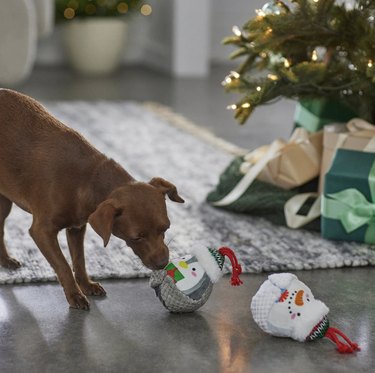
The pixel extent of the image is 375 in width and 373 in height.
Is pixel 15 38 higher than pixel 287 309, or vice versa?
pixel 15 38

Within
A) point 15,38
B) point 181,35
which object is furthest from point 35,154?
point 181,35

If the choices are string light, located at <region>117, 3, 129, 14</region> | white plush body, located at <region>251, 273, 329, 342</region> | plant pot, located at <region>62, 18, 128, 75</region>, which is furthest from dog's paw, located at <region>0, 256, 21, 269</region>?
string light, located at <region>117, 3, 129, 14</region>

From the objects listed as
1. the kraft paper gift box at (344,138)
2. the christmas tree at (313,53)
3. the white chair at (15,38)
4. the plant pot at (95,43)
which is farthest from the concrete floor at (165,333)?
the plant pot at (95,43)

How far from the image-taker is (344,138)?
8.04 feet

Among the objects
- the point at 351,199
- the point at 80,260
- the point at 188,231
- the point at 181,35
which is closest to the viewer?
the point at 80,260

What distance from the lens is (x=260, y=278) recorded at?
215 cm

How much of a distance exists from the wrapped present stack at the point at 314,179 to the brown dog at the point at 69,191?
64 centimetres

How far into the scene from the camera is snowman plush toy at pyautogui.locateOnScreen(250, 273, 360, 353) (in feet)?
5.74

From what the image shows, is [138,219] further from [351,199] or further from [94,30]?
[94,30]

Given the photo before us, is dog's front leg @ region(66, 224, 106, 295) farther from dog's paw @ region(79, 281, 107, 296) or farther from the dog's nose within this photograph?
the dog's nose

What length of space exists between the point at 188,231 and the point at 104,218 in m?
0.80

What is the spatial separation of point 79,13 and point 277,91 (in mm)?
3074

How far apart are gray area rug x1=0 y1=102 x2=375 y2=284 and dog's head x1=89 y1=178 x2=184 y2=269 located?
168mm

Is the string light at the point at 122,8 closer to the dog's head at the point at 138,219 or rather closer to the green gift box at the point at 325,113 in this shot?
the green gift box at the point at 325,113
